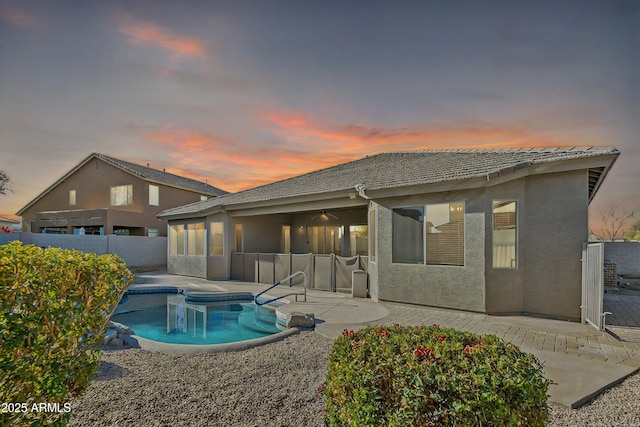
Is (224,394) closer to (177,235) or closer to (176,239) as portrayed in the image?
(177,235)

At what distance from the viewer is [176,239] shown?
1819 cm

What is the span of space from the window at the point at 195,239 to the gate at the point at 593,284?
49.5 feet

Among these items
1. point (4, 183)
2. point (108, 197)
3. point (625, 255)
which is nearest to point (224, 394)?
point (625, 255)

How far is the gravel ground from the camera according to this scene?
352cm

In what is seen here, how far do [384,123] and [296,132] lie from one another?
147 inches

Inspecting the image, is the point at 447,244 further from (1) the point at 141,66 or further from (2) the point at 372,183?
(1) the point at 141,66

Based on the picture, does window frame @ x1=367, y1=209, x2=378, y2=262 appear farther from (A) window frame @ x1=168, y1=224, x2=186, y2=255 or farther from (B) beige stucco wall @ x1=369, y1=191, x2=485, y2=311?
(A) window frame @ x1=168, y1=224, x2=186, y2=255

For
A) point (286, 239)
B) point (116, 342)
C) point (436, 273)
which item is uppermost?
point (286, 239)

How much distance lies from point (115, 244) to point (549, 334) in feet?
73.7

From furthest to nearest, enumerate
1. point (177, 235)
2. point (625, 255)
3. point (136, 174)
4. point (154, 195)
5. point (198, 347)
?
point (154, 195), point (136, 174), point (177, 235), point (625, 255), point (198, 347)

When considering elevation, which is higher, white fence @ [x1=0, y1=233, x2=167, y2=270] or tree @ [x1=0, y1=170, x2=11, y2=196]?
tree @ [x1=0, y1=170, x2=11, y2=196]

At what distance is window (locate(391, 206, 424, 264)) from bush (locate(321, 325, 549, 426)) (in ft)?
22.4

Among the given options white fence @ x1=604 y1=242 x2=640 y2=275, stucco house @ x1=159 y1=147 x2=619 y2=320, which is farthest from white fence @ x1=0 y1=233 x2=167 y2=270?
white fence @ x1=604 y1=242 x2=640 y2=275

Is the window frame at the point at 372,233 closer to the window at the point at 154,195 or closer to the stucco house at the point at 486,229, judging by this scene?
the stucco house at the point at 486,229
